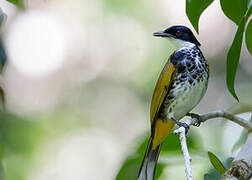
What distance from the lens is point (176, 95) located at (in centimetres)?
318

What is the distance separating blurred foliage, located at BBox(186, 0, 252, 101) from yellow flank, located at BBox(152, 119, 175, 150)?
108cm

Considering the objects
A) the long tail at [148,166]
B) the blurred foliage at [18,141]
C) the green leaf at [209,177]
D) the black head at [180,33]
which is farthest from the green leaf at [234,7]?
the blurred foliage at [18,141]

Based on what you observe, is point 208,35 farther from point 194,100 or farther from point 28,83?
point 194,100

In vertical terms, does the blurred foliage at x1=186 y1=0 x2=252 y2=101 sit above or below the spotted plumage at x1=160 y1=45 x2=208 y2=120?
above

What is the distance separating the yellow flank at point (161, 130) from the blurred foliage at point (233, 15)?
1.08m

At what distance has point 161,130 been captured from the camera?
314 centimetres

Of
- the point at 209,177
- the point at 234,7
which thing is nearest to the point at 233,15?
the point at 234,7

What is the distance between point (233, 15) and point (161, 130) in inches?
51.6

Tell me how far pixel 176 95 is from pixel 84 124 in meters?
5.61

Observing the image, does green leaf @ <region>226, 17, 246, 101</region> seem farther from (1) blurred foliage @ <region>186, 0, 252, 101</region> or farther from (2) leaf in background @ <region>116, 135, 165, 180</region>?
(2) leaf in background @ <region>116, 135, 165, 180</region>

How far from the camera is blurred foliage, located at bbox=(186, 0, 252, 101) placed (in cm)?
188

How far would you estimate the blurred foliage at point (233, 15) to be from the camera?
1875 mm

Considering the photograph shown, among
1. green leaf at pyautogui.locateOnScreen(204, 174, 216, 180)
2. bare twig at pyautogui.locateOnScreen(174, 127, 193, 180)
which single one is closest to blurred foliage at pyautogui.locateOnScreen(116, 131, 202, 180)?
green leaf at pyautogui.locateOnScreen(204, 174, 216, 180)

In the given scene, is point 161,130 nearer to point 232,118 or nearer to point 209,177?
point 232,118
